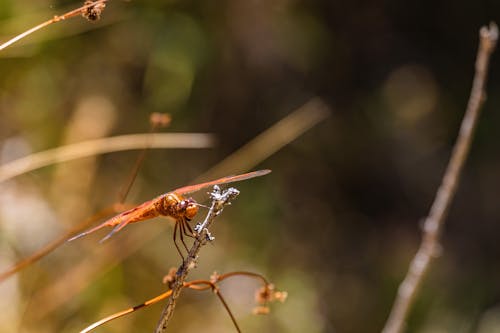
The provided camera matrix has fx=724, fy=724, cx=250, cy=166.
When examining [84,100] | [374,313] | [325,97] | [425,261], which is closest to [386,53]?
[325,97]

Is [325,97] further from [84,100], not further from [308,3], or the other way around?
[84,100]

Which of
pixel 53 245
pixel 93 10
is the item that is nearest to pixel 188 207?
pixel 93 10

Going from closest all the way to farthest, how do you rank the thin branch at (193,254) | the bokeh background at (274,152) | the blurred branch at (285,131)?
the thin branch at (193,254) → the bokeh background at (274,152) → the blurred branch at (285,131)

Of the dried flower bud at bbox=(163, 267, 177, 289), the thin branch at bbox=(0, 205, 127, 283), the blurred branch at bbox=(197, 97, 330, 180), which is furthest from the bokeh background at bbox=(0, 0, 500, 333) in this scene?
the dried flower bud at bbox=(163, 267, 177, 289)

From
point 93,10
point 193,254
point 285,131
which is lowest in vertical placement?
point 193,254

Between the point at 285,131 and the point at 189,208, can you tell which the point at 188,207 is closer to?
the point at 189,208

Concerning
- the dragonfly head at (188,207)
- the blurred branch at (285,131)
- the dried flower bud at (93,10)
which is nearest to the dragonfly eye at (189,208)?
the dragonfly head at (188,207)

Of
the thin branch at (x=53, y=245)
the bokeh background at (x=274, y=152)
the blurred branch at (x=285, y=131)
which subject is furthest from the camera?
the blurred branch at (x=285, y=131)

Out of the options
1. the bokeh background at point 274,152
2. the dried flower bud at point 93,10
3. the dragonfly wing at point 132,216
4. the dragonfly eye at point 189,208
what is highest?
the bokeh background at point 274,152

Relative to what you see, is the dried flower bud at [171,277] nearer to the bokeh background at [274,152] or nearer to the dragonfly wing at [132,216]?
the dragonfly wing at [132,216]

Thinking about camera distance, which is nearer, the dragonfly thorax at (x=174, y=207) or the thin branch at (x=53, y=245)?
the dragonfly thorax at (x=174, y=207)
